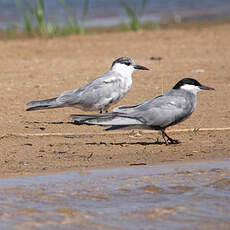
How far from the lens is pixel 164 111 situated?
5.53m

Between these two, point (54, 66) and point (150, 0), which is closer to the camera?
point (54, 66)

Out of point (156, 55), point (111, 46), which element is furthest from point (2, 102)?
point (111, 46)

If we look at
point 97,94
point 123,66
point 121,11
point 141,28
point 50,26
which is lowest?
point 121,11

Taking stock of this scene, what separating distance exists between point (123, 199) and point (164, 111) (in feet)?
5.05

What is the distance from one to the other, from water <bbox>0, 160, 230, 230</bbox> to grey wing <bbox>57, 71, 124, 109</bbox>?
1834 mm

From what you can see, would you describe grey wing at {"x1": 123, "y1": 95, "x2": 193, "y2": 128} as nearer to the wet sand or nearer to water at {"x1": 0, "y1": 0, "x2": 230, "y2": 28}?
the wet sand

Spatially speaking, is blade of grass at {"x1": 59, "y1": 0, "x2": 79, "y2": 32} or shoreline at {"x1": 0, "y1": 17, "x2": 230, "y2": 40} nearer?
blade of grass at {"x1": 59, "y1": 0, "x2": 79, "y2": 32}

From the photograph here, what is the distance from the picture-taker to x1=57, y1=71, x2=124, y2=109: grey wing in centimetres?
664

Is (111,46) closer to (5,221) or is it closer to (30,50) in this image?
(30,50)

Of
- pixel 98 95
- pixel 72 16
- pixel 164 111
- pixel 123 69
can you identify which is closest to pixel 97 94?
pixel 98 95

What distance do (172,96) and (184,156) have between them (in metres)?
0.61

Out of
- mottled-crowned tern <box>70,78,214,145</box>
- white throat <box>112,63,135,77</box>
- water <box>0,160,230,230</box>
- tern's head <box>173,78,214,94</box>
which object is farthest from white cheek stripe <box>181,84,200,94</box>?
white throat <box>112,63,135,77</box>

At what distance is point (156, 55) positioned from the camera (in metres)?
10.1

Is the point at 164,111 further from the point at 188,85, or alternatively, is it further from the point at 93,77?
the point at 93,77
